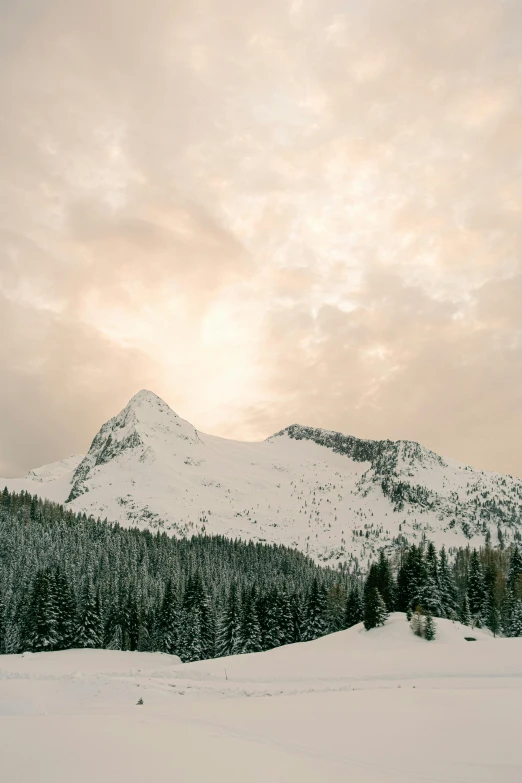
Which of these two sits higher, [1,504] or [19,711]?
[1,504]

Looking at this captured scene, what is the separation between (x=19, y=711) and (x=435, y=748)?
20800 mm

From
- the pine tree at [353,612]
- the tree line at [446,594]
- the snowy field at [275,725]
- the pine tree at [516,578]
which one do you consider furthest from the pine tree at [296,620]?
the pine tree at [516,578]

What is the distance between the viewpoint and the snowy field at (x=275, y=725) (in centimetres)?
1122

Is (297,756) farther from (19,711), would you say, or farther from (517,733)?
(19,711)

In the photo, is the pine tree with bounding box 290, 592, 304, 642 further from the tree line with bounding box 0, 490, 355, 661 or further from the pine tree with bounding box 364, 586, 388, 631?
the pine tree with bounding box 364, 586, 388, 631

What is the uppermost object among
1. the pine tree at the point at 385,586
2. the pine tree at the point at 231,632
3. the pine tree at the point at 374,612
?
the pine tree at the point at 385,586

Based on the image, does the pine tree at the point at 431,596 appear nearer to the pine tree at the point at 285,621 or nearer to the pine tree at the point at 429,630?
the pine tree at the point at 429,630

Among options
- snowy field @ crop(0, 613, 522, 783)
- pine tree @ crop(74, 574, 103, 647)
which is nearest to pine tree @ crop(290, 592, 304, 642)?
snowy field @ crop(0, 613, 522, 783)

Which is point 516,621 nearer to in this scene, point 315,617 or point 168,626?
point 315,617

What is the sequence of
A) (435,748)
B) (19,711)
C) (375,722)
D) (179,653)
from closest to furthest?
1. (435,748)
2. (375,722)
3. (19,711)
4. (179,653)

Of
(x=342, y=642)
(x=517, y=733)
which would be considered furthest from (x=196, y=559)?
(x=517, y=733)

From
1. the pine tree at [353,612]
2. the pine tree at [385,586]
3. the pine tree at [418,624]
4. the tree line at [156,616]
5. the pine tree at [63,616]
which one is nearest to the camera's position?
the pine tree at [418,624]

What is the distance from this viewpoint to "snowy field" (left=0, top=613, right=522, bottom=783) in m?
11.2

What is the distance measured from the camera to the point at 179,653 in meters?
68.9
